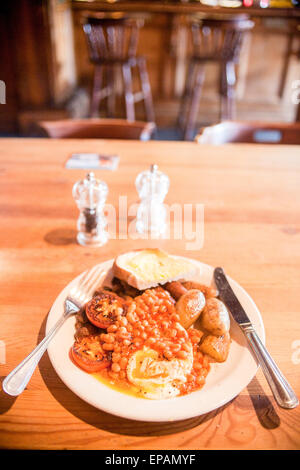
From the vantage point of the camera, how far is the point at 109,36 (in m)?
4.01

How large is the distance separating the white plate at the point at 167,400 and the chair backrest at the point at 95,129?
4.93ft

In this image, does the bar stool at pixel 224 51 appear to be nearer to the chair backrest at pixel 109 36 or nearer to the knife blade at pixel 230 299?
the chair backrest at pixel 109 36

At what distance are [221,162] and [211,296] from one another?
0.99 meters

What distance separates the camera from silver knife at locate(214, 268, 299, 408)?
0.65 meters

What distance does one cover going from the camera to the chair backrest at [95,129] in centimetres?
207

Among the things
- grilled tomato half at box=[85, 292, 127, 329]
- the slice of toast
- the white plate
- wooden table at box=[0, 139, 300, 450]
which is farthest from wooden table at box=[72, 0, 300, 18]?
the white plate

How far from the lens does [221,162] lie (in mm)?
1719

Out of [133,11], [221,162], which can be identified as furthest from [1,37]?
[221,162]

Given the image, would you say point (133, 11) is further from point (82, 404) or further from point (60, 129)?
point (82, 404)

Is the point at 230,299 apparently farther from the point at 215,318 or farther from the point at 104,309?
the point at 104,309

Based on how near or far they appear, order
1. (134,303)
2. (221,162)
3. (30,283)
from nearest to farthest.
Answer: (134,303), (30,283), (221,162)

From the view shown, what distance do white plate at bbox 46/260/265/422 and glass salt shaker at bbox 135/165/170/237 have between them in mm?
496

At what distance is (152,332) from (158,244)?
426mm
